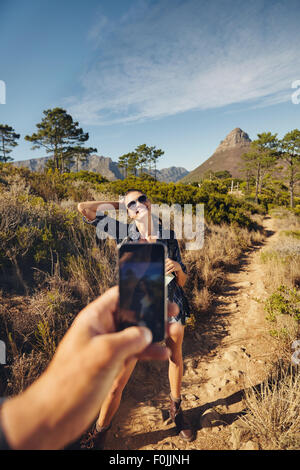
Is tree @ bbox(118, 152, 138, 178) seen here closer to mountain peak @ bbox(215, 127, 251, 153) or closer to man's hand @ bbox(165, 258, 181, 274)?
man's hand @ bbox(165, 258, 181, 274)

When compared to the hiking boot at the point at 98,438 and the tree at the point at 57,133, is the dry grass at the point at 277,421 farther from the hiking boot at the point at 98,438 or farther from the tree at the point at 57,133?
the tree at the point at 57,133

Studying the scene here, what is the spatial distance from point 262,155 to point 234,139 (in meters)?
142

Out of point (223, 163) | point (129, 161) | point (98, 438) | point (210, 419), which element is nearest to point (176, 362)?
point (210, 419)

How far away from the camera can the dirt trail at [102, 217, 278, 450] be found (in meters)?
2.04

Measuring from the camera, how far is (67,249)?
4027 millimetres

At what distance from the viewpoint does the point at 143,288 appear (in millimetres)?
949

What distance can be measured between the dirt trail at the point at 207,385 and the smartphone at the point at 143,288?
1.72 meters

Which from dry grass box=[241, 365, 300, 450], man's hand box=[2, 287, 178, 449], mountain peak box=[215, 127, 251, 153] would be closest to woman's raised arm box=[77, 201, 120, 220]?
man's hand box=[2, 287, 178, 449]

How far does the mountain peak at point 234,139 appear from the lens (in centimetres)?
15488

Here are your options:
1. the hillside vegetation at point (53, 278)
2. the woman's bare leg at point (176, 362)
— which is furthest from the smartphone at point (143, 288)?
the hillside vegetation at point (53, 278)

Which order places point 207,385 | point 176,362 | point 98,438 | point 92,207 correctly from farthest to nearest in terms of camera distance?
1. point 207,385
2. point 92,207
3. point 176,362
4. point 98,438

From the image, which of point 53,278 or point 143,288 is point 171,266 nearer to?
point 143,288

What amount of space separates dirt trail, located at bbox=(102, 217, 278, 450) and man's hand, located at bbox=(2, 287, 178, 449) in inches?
75.4

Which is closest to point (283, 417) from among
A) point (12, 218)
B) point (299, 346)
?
point (299, 346)
